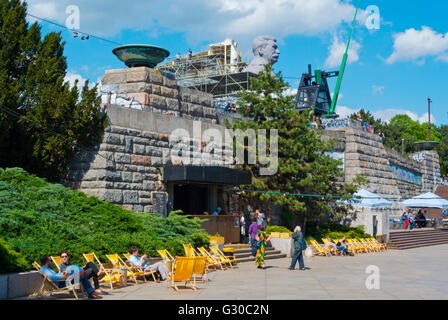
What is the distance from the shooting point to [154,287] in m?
12.5

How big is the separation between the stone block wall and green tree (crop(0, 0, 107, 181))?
256 centimetres

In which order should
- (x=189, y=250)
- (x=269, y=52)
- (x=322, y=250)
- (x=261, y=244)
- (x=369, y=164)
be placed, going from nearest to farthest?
(x=189, y=250)
(x=261, y=244)
(x=322, y=250)
(x=369, y=164)
(x=269, y=52)

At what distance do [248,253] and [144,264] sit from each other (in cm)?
784

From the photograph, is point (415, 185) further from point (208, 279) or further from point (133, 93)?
point (208, 279)

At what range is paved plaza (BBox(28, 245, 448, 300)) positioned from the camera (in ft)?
36.4

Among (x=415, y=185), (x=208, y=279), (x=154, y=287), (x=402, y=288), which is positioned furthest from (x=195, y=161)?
(x=415, y=185)

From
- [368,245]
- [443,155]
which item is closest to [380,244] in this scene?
[368,245]

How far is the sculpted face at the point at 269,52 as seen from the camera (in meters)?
46.8

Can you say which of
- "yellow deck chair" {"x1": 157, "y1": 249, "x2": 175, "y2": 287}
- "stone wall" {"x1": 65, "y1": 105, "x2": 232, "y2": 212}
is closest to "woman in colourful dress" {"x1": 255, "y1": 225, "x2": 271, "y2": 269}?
"yellow deck chair" {"x1": 157, "y1": 249, "x2": 175, "y2": 287}

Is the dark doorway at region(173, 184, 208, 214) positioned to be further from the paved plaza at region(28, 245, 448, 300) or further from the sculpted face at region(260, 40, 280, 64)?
the sculpted face at region(260, 40, 280, 64)

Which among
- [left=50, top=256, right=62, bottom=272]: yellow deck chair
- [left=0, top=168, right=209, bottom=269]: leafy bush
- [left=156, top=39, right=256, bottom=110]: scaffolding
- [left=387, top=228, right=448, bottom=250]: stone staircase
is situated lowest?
[left=387, top=228, right=448, bottom=250]: stone staircase

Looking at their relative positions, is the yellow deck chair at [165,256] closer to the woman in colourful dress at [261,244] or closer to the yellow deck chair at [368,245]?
the woman in colourful dress at [261,244]

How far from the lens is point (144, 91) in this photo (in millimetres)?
21141

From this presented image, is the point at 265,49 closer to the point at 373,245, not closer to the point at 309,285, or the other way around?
the point at 373,245
